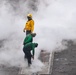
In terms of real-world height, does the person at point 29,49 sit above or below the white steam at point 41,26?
below

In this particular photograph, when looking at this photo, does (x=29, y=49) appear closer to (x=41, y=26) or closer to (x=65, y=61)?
(x=65, y=61)

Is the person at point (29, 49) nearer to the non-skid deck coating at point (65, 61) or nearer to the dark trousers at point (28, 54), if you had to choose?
the dark trousers at point (28, 54)

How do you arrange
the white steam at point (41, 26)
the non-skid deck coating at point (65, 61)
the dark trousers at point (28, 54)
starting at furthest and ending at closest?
the white steam at point (41, 26) < the dark trousers at point (28, 54) < the non-skid deck coating at point (65, 61)

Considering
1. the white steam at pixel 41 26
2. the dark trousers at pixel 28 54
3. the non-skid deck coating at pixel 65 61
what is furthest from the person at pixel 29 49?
the non-skid deck coating at pixel 65 61

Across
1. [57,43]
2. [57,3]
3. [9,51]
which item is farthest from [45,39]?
[57,3]

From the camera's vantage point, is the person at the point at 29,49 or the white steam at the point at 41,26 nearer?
the person at the point at 29,49

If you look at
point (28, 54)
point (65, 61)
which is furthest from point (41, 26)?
point (28, 54)

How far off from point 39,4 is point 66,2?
145cm

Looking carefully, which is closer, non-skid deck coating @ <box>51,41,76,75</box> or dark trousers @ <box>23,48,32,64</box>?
non-skid deck coating @ <box>51,41,76,75</box>

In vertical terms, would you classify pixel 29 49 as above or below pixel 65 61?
above

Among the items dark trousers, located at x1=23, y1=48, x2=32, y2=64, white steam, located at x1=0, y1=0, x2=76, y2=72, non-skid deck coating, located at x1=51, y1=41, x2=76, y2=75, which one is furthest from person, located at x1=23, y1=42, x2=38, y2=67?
non-skid deck coating, located at x1=51, y1=41, x2=76, y2=75

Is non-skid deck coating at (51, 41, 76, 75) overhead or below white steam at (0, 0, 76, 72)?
below

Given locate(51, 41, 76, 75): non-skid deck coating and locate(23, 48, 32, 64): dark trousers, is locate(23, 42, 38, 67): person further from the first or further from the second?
locate(51, 41, 76, 75): non-skid deck coating

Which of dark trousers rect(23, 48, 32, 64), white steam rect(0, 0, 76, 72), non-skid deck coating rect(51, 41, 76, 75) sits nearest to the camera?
non-skid deck coating rect(51, 41, 76, 75)
